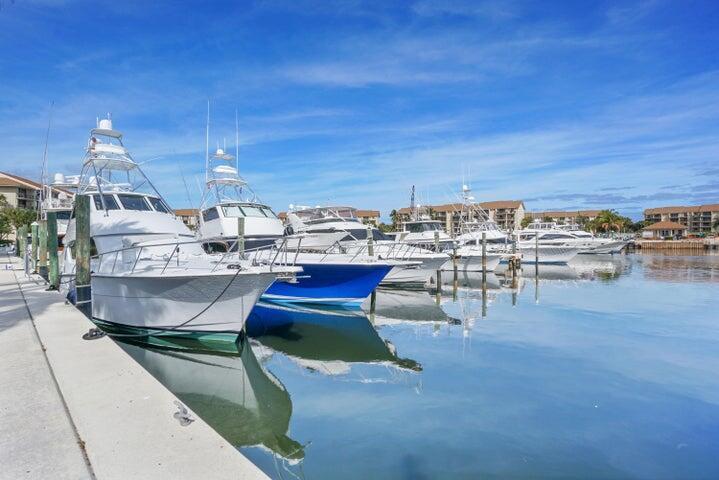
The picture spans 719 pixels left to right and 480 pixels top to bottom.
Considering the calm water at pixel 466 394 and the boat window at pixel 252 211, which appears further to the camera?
the boat window at pixel 252 211

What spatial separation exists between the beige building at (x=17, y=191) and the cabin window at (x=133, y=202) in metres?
75.9

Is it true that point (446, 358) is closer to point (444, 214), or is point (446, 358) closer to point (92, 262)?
point (92, 262)

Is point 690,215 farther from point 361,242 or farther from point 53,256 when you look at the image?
point 53,256

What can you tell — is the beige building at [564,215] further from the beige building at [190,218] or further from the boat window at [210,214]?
the boat window at [210,214]

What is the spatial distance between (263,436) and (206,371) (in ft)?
11.2

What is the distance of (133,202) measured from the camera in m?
13.4

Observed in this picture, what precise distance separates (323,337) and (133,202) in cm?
676

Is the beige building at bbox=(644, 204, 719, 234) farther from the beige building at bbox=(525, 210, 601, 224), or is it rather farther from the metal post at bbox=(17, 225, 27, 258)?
the metal post at bbox=(17, 225, 27, 258)

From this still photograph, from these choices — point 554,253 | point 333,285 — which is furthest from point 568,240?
point 333,285

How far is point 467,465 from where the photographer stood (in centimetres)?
561

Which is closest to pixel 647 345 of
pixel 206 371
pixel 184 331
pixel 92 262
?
pixel 206 371

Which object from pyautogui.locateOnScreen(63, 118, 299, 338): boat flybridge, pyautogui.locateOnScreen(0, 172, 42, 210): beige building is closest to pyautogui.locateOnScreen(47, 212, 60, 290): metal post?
pyautogui.locateOnScreen(63, 118, 299, 338): boat flybridge

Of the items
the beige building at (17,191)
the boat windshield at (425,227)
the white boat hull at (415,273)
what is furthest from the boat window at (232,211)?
the beige building at (17,191)

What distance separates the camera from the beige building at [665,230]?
112 m
